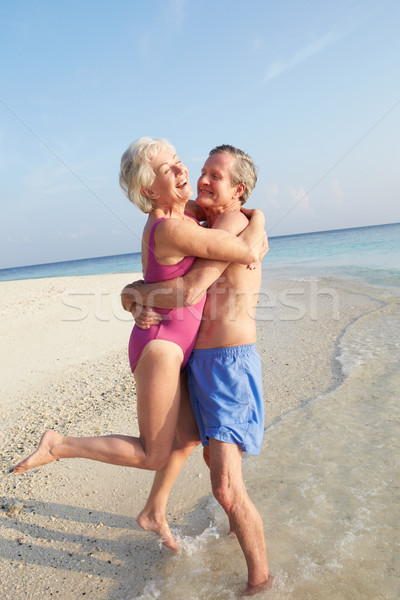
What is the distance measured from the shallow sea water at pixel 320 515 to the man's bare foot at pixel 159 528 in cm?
8

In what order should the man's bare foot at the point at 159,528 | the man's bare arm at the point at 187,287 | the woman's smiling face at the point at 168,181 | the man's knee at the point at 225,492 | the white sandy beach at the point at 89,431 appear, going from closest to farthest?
the man's knee at the point at 225,492
the man's bare arm at the point at 187,287
the woman's smiling face at the point at 168,181
the white sandy beach at the point at 89,431
the man's bare foot at the point at 159,528

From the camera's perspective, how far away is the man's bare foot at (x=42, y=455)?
2.40 metres

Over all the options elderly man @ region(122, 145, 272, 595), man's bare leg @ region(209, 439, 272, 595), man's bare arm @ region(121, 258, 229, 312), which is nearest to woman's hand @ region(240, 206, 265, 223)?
elderly man @ region(122, 145, 272, 595)

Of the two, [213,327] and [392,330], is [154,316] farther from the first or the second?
[392,330]

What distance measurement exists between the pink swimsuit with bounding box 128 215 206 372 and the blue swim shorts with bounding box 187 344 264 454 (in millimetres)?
145

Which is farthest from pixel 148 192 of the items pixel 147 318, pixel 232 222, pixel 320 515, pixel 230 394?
pixel 320 515

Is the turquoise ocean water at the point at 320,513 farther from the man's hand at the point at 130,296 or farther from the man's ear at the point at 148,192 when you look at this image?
the man's ear at the point at 148,192

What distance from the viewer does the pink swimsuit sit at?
2.42 meters

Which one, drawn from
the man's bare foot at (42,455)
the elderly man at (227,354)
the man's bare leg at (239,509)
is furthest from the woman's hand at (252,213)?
the man's bare foot at (42,455)

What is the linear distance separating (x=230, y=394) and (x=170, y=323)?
50 centimetres

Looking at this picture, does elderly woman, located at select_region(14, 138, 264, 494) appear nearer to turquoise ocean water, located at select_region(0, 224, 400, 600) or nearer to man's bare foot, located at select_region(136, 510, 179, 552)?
man's bare foot, located at select_region(136, 510, 179, 552)

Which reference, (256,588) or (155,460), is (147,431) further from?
(256,588)

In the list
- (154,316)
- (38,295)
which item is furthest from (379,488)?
(38,295)

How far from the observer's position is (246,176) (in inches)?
104
